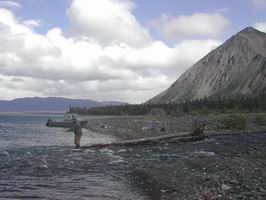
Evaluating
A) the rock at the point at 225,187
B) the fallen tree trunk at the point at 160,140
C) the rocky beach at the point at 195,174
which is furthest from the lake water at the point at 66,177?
the fallen tree trunk at the point at 160,140

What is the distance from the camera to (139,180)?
2305cm

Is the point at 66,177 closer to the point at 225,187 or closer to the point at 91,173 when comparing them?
the point at 91,173

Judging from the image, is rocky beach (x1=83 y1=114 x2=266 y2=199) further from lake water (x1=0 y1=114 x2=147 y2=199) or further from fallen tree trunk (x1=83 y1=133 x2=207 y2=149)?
fallen tree trunk (x1=83 y1=133 x2=207 y2=149)

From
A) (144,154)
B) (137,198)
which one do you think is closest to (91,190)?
(137,198)

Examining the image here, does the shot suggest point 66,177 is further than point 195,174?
Yes

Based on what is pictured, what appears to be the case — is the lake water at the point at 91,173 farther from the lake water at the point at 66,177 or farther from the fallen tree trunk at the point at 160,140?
the fallen tree trunk at the point at 160,140

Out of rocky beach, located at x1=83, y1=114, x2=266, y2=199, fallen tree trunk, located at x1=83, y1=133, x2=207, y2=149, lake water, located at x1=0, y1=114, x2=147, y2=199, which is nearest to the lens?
rocky beach, located at x1=83, y1=114, x2=266, y2=199

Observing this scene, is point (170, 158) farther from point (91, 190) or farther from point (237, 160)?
point (91, 190)

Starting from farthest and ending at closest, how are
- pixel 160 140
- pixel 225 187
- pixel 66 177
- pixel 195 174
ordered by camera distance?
pixel 160 140 < pixel 66 177 < pixel 195 174 < pixel 225 187

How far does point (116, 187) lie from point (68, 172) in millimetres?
5742

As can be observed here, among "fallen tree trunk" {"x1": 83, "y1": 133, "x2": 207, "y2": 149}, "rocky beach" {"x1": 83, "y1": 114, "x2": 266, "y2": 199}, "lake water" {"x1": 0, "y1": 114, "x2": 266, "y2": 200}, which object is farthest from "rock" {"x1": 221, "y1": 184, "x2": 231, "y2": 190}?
"fallen tree trunk" {"x1": 83, "y1": 133, "x2": 207, "y2": 149}

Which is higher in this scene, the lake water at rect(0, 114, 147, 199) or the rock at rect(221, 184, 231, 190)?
the rock at rect(221, 184, 231, 190)

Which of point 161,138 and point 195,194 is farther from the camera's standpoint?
point 161,138

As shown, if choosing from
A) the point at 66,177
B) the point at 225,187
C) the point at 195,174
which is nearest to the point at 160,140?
the point at 66,177
